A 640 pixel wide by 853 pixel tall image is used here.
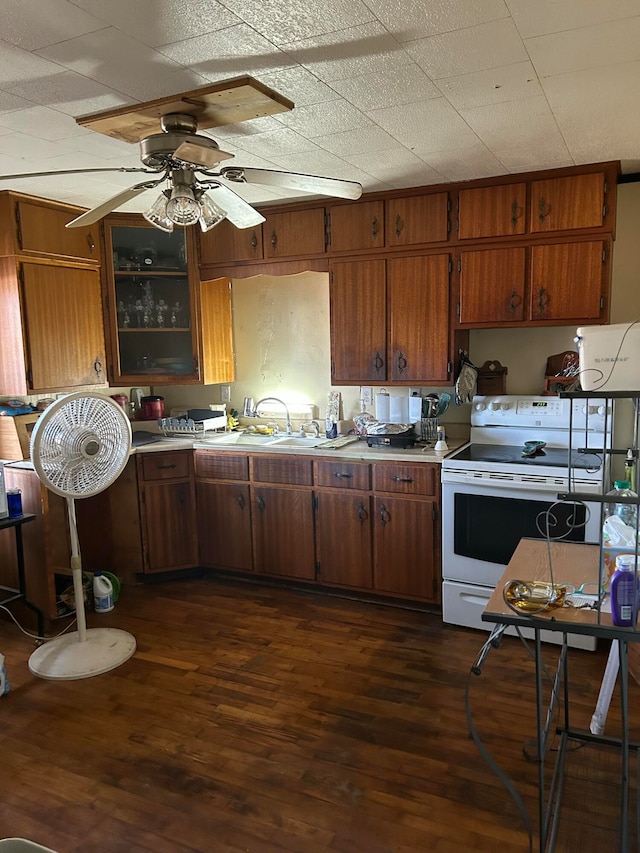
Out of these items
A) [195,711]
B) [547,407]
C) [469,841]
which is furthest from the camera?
[547,407]

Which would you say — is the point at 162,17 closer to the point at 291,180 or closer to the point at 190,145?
the point at 190,145

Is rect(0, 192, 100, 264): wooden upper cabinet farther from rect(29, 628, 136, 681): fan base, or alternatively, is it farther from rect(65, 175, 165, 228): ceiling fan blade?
rect(29, 628, 136, 681): fan base

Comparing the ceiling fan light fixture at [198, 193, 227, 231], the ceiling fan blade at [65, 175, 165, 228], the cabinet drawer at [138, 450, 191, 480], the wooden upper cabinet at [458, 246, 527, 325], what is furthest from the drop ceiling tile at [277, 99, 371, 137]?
the cabinet drawer at [138, 450, 191, 480]

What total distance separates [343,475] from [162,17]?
94.1 inches

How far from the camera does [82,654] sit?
3.02 m

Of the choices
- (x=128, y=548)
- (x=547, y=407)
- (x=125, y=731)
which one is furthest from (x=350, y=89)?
(x=128, y=548)

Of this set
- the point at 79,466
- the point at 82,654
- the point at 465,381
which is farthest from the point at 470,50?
the point at 82,654

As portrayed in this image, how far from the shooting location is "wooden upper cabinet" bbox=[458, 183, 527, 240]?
10.6ft

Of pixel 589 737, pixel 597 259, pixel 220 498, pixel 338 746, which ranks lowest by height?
pixel 338 746

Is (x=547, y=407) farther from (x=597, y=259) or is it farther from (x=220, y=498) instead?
(x=220, y=498)

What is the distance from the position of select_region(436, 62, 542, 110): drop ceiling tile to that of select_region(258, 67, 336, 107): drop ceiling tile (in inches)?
14.9

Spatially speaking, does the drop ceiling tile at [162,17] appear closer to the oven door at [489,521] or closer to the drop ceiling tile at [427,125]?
the drop ceiling tile at [427,125]

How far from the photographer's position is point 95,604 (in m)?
3.57

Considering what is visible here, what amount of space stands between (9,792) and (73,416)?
1.50 m
